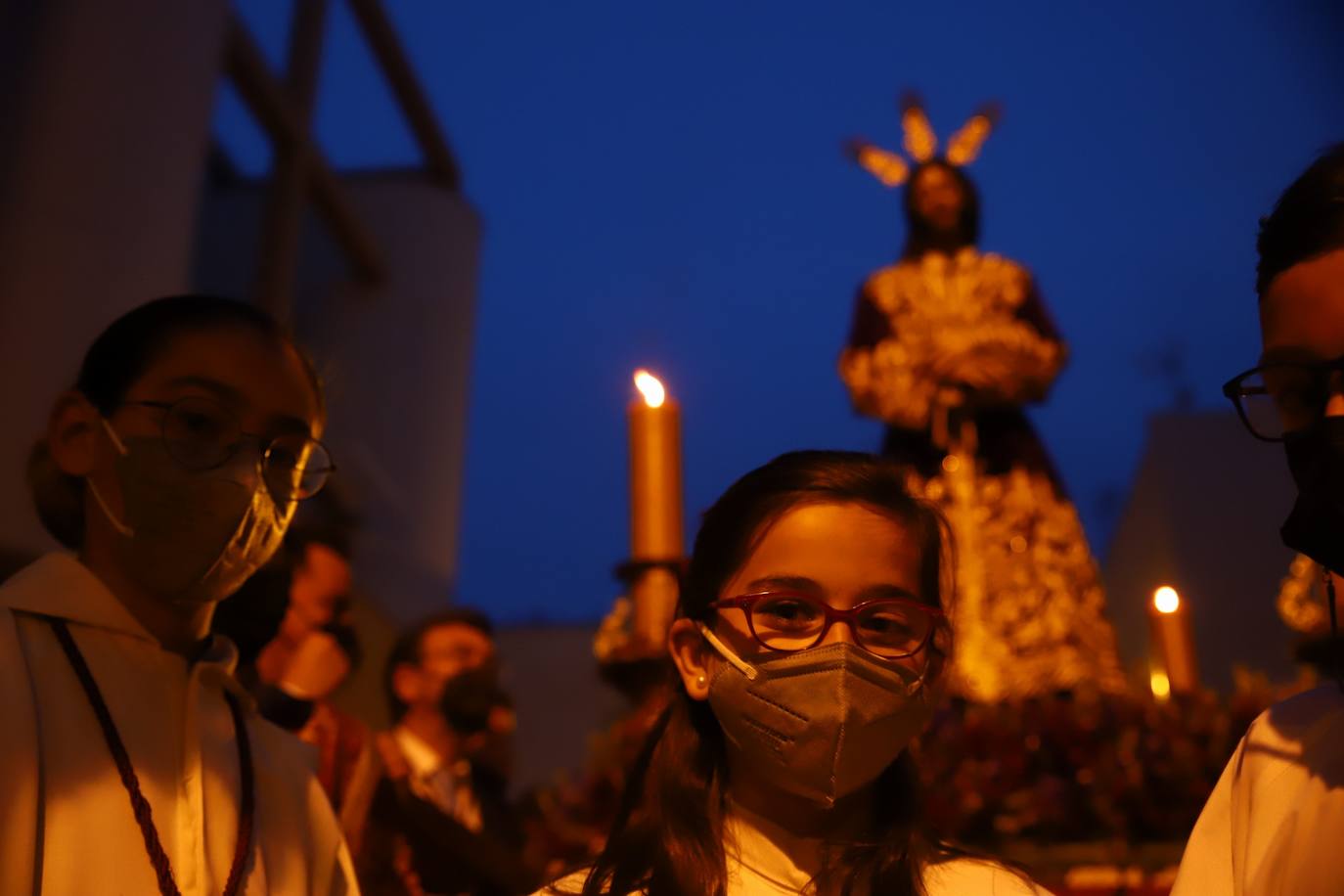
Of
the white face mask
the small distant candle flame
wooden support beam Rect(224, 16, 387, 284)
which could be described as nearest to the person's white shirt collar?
the white face mask

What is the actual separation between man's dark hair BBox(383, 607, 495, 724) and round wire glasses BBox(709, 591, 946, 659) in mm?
1845

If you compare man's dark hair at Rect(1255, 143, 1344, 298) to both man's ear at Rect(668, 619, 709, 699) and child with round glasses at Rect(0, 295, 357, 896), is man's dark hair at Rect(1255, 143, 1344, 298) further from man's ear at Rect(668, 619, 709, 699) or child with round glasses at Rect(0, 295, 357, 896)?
child with round glasses at Rect(0, 295, 357, 896)

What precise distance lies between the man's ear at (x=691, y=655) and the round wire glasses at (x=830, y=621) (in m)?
0.11

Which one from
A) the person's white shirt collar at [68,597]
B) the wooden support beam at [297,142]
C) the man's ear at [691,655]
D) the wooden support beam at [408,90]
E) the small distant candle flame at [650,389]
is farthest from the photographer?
the wooden support beam at [408,90]

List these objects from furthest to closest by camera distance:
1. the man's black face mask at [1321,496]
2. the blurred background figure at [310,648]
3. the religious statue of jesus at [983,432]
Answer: the religious statue of jesus at [983,432]
the blurred background figure at [310,648]
the man's black face mask at [1321,496]

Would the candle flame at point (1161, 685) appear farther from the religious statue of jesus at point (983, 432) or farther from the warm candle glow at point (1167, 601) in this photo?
the religious statue of jesus at point (983, 432)

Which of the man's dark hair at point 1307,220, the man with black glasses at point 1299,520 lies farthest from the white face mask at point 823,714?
the man's dark hair at point 1307,220

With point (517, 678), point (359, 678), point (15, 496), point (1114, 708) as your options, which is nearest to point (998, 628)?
point (1114, 708)

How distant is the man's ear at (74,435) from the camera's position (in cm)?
197

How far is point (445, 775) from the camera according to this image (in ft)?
11.0

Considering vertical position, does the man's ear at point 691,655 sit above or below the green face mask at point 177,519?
below

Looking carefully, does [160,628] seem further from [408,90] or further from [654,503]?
[408,90]

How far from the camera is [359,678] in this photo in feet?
32.2

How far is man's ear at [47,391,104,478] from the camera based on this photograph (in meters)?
1.97
